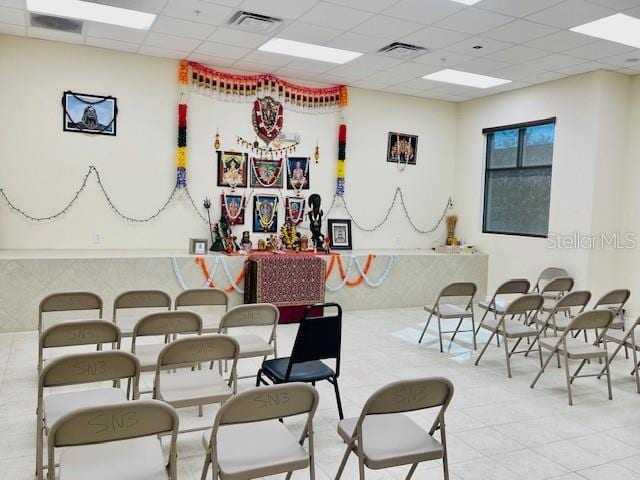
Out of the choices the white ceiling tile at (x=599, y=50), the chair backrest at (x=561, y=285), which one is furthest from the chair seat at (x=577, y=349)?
the white ceiling tile at (x=599, y=50)

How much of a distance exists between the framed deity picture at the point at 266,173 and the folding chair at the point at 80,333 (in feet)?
15.8

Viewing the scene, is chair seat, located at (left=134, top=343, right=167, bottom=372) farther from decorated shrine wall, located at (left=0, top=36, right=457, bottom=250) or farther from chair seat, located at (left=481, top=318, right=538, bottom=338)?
decorated shrine wall, located at (left=0, top=36, right=457, bottom=250)

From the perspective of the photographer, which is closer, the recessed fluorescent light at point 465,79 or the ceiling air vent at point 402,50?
the ceiling air vent at point 402,50

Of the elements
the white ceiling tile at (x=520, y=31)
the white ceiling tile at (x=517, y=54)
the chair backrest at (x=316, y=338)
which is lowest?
the chair backrest at (x=316, y=338)

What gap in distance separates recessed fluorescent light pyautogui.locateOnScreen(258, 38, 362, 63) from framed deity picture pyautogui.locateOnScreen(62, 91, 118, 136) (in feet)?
7.24

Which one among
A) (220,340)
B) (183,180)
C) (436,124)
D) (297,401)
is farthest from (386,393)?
(436,124)

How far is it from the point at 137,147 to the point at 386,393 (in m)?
5.92

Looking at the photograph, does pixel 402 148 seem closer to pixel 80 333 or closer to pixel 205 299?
pixel 205 299

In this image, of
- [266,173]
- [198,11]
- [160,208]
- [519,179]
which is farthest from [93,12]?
[519,179]

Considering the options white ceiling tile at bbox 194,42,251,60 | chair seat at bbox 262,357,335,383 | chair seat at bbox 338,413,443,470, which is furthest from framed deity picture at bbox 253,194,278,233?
chair seat at bbox 338,413,443,470

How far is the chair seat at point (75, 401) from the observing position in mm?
2885

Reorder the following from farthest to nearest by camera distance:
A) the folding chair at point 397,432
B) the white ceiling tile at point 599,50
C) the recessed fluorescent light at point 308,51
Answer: the recessed fluorescent light at point 308,51
the white ceiling tile at point 599,50
the folding chair at point 397,432

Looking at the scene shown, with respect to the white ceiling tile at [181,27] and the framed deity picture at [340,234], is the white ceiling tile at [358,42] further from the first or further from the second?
the framed deity picture at [340,234]

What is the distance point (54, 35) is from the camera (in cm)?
644
